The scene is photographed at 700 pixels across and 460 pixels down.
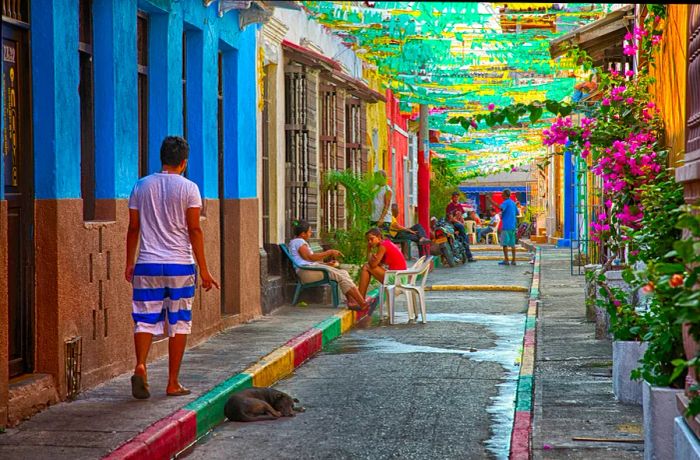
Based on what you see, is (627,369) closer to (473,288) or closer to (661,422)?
(661,422)

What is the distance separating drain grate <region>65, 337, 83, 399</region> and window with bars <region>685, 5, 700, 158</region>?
436cm

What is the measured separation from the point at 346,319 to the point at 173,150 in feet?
23.0

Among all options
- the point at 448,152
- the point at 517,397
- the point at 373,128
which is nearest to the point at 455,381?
the point at 517,397

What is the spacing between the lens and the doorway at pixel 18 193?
27.0ft

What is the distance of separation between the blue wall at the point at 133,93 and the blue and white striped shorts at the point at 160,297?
2.71 ft

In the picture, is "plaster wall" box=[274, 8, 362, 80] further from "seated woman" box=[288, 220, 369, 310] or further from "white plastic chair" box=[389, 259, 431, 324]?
"white plastic chair" box=[389, 259, 431, 324]

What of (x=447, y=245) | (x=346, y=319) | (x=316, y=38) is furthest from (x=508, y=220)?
(x=346, y=319)

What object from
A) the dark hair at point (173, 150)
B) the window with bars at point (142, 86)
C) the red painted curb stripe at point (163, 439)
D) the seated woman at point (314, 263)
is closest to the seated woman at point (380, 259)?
the seated woman at point (314, 263)

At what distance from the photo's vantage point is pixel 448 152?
51094 mm

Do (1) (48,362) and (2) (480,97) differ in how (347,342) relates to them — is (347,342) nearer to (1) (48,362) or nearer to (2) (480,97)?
(1) (48,362)

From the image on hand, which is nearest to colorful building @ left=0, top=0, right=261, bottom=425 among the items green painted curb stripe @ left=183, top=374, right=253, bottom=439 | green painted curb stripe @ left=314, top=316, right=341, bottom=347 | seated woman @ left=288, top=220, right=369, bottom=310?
green painted curb stripe @ left=183, top=374, right=253, bottom=439

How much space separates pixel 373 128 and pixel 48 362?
20.1 m

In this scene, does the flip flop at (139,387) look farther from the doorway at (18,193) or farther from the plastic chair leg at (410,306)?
the plastic chair leg at (410,306)

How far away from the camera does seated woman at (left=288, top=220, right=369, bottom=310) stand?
16.1 meters
